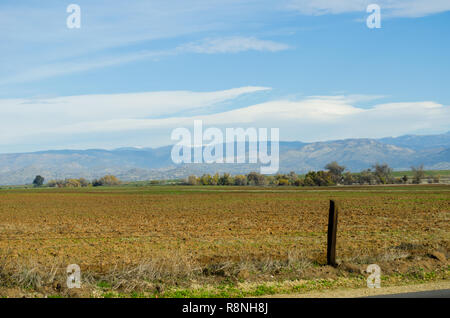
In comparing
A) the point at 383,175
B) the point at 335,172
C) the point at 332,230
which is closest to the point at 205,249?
the point at 332,230

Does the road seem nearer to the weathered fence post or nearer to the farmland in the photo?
the farmland

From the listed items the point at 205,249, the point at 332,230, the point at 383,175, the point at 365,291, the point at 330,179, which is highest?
the point at 332,230

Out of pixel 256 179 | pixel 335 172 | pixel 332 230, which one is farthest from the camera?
pixel 256 179

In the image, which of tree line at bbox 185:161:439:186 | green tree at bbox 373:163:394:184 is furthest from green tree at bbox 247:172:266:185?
green tree at bbox 373:163:394:184

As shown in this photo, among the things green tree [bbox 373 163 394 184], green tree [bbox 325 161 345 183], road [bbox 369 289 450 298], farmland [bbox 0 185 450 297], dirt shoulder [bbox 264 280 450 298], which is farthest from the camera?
green tree [bbox 325 161 345 183]

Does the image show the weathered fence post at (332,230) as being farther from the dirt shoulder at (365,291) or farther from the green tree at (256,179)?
the green tree at (256,179)

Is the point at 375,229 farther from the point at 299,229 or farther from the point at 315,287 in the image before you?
the point at 315,287

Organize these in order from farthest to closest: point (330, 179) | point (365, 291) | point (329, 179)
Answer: point (330, 179) → point (329, 179) → point (365, 291)

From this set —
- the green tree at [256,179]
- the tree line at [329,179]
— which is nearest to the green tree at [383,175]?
the tree line at [329,179]

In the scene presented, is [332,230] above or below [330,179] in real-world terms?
above

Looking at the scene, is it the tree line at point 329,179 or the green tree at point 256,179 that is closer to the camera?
the tree line at point 329,179

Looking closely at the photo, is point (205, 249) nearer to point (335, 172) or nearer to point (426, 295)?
point (426, 295)

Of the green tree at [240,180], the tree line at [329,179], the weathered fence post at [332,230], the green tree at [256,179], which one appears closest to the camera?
the weathered fence post at [332,230]
